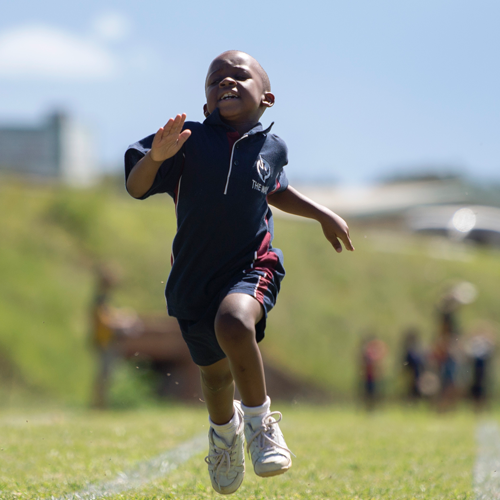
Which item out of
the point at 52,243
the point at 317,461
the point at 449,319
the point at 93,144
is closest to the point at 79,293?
the point at 52,243

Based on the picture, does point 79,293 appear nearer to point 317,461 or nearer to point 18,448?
point 18,448

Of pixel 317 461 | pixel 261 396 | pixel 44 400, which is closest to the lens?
pixel 261 396

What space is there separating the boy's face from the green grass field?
→ 1.79m

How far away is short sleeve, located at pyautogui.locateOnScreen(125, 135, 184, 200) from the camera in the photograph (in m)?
3.04

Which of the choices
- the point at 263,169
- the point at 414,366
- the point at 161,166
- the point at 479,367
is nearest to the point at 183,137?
the point at 161,166

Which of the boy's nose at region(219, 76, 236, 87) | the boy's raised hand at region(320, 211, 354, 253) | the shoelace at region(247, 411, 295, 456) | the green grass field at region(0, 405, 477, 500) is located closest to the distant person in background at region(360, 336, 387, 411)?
the green grass field at region(0, 405, 477, 500)

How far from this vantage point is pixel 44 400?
13.1 metres

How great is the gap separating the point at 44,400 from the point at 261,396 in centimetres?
1104

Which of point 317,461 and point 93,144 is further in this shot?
point 93,144

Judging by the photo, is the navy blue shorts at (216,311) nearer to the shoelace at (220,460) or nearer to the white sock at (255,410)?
the white sock at (255,410)

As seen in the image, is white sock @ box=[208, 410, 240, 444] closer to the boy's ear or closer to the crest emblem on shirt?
the crest emblem on shirt

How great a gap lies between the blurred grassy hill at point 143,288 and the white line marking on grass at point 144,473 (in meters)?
8.53

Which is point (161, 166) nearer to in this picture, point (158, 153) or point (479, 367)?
point (158, 153)

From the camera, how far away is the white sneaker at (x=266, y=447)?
2873 millimetres
